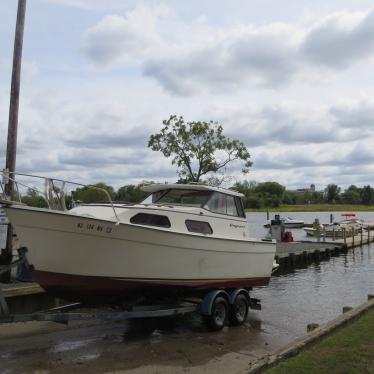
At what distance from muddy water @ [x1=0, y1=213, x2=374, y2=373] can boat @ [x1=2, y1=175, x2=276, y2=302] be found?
85cm

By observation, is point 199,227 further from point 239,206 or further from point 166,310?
point 239,206

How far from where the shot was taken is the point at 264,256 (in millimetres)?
11734

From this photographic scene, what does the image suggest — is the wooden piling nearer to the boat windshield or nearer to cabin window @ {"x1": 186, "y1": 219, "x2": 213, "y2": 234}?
the boat windshield

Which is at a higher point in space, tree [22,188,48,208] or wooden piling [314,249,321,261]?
tree [22,188,48,208]

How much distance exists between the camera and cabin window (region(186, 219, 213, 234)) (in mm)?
9703

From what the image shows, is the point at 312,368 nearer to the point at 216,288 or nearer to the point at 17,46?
the point at 216,288

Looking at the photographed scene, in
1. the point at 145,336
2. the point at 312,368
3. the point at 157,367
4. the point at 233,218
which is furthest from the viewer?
the point at 233,218

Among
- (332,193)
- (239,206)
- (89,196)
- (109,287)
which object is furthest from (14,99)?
(332,193)

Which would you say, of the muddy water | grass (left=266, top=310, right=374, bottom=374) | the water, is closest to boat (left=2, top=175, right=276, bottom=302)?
the muddy water

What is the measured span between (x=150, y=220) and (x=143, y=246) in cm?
71

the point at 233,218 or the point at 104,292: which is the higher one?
the point at 233,218

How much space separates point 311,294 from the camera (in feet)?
53.6

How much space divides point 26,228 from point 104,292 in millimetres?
1787

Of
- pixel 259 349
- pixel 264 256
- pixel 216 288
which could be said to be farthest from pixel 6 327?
pixel 264 256
